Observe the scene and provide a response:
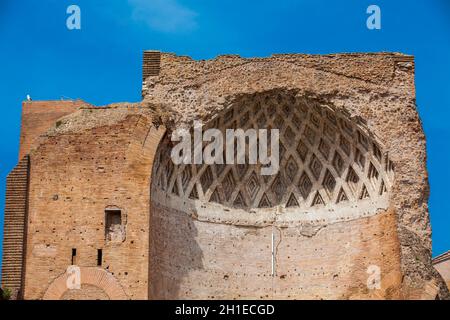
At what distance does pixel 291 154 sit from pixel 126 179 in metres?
5.35

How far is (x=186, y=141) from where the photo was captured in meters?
25.9

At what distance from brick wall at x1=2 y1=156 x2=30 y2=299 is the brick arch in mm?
801

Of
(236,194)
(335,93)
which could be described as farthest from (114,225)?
(335,93)

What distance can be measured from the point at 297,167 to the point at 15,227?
7.85m

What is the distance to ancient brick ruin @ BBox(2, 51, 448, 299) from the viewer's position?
23703 mm

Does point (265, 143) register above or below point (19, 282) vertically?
above

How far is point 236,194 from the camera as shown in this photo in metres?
27.1

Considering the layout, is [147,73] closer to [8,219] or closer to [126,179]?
[126,179]

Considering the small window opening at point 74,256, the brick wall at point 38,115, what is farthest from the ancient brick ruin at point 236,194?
the brick wall at point 38,115

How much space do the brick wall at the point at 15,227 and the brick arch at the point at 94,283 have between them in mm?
801

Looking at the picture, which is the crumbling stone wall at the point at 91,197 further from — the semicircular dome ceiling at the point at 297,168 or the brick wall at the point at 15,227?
the semicircular dome ceiling at the point at 297,168

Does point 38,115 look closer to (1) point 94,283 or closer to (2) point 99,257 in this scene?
(2) point 99,257
